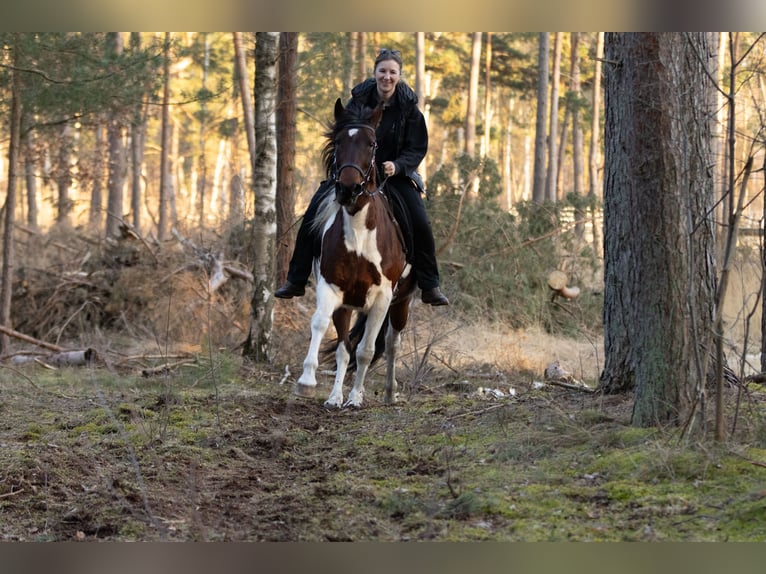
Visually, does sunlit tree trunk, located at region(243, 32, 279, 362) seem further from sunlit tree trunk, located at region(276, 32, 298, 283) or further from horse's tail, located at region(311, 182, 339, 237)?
horse's tail, located at region(311, 182, 339, 237)

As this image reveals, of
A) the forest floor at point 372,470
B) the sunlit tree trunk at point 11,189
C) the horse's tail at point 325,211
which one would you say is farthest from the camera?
the sunlit tree trunk at point 11,189

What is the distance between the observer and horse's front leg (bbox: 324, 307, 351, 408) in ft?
28.4

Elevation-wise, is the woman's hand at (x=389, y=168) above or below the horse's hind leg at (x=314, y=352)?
above

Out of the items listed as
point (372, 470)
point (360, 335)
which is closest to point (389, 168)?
point (360, 335)

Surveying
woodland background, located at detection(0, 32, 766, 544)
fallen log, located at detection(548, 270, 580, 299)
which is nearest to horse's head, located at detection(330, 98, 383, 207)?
woodland background, located at detection(0, 32, 766, 544)

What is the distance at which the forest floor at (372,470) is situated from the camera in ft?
14.7

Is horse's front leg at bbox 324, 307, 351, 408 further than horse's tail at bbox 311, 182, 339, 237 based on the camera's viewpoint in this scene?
Yes

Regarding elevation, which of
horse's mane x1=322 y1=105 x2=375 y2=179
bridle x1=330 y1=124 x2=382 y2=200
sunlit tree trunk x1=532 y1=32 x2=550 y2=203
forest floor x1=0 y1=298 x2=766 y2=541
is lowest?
forest floor x1=0 y1=298 x2=766 y2=541

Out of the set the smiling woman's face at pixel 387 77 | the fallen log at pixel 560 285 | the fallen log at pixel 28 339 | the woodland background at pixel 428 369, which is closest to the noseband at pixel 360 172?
the smiling woman's face at pixel 387 77

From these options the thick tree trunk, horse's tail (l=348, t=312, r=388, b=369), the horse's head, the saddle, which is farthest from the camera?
horse's tail (l=348, t=312, r=388, b=369)

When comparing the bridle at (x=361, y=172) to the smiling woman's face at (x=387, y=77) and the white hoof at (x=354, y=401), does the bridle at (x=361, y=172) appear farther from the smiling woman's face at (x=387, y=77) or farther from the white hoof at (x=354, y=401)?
the white hoof at (x=354, y=401)

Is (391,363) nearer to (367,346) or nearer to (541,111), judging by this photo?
(367,346)

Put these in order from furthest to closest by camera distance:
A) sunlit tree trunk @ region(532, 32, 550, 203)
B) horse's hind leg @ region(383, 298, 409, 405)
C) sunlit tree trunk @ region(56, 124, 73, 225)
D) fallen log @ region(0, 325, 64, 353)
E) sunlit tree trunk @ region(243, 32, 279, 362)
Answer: sunlit tree trunk @ region(532, 32, 550, 203), sunlit tree trunk @ region(56, 124, 73, 225), fallen log @ region(0, 325, 64, 353), sunlit tree trunk @ region(243, 32, 279, 362), horse's hind leg @ region(383, 298, 409, 405)

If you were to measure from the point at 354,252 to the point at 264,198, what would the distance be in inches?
135
